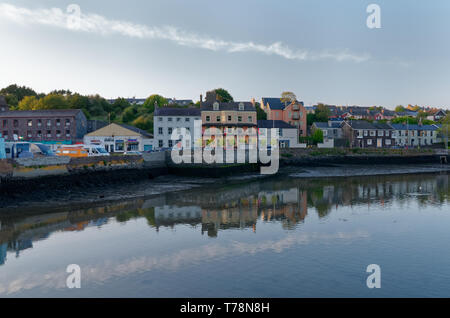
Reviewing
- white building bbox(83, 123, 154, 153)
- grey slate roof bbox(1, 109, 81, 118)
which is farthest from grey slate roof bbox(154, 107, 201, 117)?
grey slate roof bbox(1, 109, 81, 118)

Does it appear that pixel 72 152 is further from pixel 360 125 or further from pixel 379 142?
pixel 379 142

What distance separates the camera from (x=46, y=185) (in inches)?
1119

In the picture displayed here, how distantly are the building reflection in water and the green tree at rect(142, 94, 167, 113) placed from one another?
58.7 meters

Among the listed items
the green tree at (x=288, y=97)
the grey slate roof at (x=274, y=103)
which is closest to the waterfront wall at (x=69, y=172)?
the grey slate roof at (x=274, y=103)

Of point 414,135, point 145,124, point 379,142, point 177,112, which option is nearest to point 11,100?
point 145,124

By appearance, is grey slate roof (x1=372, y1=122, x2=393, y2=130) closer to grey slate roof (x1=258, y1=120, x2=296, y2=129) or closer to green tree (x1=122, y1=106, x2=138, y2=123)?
grey slate roof (x1=258, y1=120, x2=296, y2=129)

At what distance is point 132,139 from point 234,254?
47.2 meters

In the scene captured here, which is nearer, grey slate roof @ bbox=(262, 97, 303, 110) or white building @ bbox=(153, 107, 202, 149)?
white building @ bbox=(153, 107, 202, 149)

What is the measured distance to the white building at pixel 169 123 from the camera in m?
62.7

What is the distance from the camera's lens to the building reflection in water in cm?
2064

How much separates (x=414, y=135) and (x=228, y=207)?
3148 inches

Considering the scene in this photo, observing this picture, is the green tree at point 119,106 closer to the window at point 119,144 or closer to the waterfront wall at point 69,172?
the window at point 119,144
